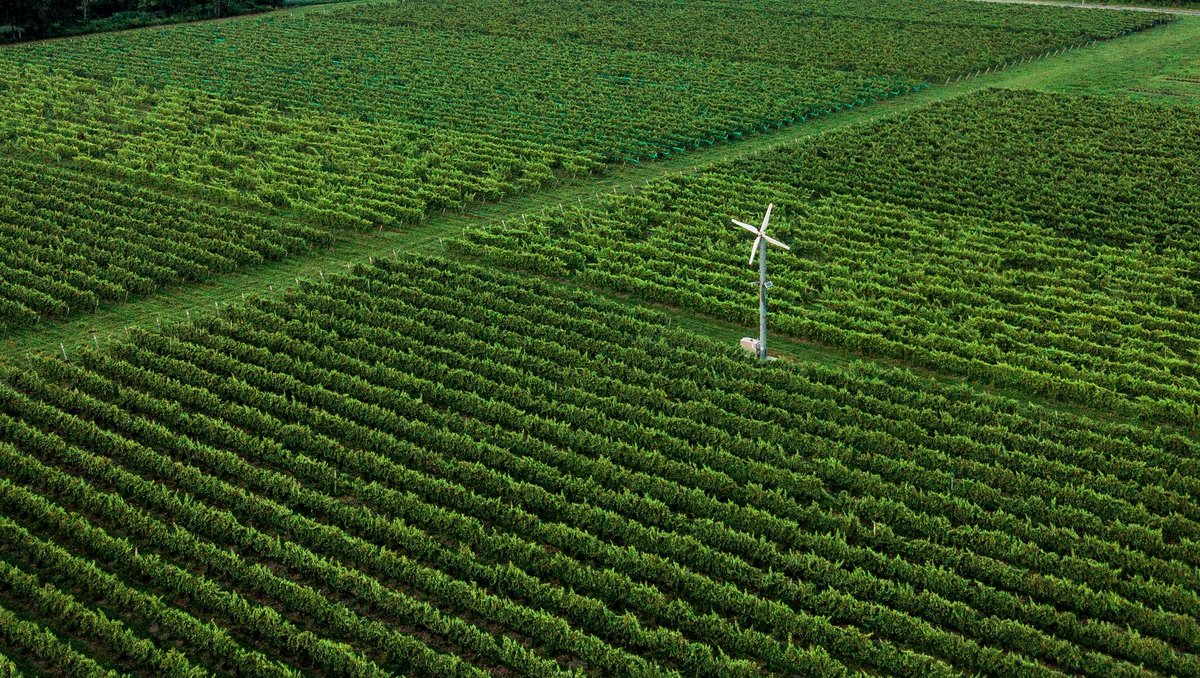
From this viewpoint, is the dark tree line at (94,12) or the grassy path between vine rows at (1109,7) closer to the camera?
the dark tree line at (94,12)

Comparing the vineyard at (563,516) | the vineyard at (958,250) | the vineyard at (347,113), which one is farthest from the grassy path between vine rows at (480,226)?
the vineyard at (563,516)

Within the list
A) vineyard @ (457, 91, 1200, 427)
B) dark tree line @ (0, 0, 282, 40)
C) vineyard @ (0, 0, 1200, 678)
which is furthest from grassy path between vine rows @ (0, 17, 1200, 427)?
dark tree line @ (0, 0, 282, 40)

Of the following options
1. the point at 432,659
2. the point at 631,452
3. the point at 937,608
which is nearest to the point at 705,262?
the point at 631,452

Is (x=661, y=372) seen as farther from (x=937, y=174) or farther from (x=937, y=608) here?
(x=937, y=174)

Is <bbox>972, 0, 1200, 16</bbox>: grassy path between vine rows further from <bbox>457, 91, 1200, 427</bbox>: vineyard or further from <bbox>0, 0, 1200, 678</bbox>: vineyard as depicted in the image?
<bbox>457, 91, 1200, 427</bbox>: vineyard

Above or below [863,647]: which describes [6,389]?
above

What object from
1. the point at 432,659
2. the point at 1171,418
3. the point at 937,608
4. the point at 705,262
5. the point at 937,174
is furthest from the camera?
the point at 937,174

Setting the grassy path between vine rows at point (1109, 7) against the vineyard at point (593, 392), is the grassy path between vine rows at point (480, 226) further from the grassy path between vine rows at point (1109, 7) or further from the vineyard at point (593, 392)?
the grassy path between vine rows at point (1109, 7)
